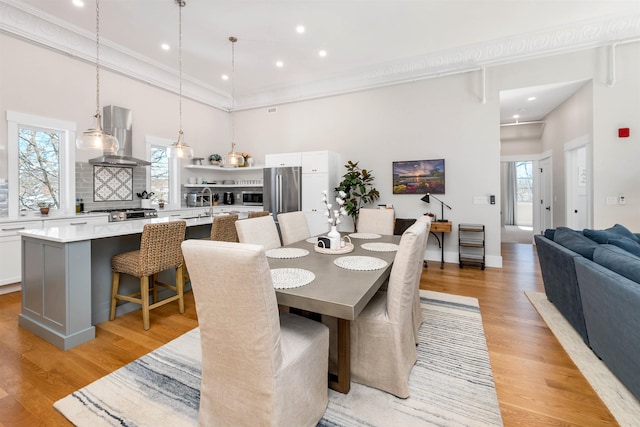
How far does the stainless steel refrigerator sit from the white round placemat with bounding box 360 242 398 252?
293cm

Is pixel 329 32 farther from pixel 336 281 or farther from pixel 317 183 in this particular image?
pixel 336 281

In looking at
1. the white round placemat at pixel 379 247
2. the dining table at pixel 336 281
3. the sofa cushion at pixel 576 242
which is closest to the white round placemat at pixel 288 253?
the dining table at pixel 336 281

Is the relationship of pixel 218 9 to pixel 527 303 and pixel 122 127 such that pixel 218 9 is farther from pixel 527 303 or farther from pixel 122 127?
pixel 527 303

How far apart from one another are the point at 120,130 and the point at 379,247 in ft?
15.2

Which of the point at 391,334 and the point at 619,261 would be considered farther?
the point at 619,261

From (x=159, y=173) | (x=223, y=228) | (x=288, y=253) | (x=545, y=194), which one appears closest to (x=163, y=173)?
(x=159, y=173)

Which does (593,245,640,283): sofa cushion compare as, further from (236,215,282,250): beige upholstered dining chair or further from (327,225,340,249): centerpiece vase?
(236,215,282,250): beige upholstered dining chair

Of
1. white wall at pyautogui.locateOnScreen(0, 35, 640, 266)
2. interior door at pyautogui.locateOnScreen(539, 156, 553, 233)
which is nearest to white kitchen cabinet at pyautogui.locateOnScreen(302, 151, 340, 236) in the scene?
white wall at pyautogui.locateOnScreen(0, 35, 640, 266)

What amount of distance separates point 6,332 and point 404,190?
5.18 meters

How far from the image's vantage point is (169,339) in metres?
2.39

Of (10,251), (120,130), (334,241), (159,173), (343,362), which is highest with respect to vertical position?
(120,130)

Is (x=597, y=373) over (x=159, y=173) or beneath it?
beneath

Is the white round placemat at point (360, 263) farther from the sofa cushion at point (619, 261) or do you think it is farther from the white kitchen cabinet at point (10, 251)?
the white kitchen cabinet at point (10, 251)

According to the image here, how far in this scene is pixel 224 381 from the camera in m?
1.32
